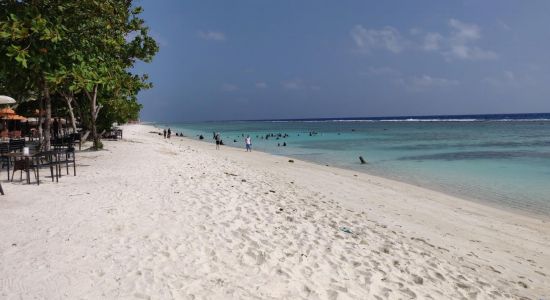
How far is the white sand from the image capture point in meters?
4.89

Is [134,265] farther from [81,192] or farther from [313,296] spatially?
[81,192]

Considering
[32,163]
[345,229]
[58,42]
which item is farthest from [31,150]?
[345,229]

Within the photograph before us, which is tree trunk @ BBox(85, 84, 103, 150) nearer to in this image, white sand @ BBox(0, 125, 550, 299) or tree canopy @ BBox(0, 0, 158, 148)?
tree canopy @ BBox(0, 0, 158, 148)

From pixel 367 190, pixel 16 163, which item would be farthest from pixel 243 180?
pixel 16 163

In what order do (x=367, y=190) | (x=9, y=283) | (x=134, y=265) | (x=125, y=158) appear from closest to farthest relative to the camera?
(x=9, y=283) → (x=134, y=265) → (x=367, y=190) → (x=125, y=158)

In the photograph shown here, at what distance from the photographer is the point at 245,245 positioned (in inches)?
249

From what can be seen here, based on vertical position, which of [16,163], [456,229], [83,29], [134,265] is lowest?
[456,229]

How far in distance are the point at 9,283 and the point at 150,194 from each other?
16.3 ft

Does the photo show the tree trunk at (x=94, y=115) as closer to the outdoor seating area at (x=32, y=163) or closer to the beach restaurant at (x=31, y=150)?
the beach restaurant at (x=31, y=150)

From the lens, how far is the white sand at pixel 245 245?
489 cm

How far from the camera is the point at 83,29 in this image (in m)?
13.2

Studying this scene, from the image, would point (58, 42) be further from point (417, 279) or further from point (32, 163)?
point (417, 279)

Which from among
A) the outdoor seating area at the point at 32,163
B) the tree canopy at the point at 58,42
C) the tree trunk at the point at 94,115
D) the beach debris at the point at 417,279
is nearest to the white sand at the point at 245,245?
the beach debris at the point at 417,279

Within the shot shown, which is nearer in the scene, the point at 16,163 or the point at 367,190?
the point at 16,163
